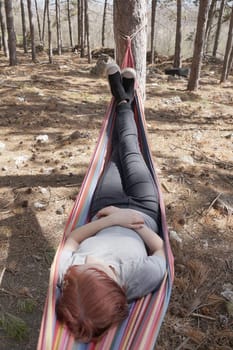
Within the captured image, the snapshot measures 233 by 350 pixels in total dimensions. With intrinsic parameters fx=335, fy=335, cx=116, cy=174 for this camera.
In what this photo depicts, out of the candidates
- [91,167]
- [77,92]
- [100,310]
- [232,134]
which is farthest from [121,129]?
[77,92]

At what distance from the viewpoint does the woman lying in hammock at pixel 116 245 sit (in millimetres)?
1243

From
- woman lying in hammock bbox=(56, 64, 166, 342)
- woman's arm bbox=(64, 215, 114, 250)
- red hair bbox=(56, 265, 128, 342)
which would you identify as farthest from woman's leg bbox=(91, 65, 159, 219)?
red hair bbox=(56, 265, 128, 342)

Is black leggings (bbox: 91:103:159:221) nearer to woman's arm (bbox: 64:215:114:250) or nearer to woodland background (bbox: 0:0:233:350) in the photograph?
woman's arm (bbox: 64:215:114:250)

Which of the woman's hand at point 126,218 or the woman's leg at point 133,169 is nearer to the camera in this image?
the woman's hand at point 126,218

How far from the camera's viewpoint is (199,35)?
5.81 meters

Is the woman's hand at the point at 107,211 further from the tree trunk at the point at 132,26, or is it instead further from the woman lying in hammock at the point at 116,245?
the tree trunk at the point at 132,26

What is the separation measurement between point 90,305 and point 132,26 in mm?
1957

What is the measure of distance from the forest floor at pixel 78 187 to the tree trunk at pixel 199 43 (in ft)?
2.47

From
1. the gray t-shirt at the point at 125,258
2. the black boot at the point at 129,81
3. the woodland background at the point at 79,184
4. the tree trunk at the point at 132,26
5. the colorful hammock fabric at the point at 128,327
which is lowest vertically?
the woodland background at the point at 79,184

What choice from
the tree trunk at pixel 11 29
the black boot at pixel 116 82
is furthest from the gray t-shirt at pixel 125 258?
the tree trunk at pixel 11 29

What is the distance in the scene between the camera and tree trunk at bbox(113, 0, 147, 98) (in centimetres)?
238

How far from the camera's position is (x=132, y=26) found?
241 cm

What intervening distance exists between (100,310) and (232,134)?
3.40 metres

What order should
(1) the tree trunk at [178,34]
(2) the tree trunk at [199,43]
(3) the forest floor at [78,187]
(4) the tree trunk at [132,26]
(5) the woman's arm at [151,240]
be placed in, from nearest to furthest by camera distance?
(5) the woman's arm at [151,240]
(3) the forest floor at [78,187]
(4) the tree trunk at [132,26]
(2) the tree trunk at [199,43]
(1) the tree trunk at [178,34]
